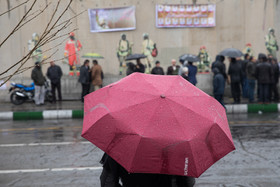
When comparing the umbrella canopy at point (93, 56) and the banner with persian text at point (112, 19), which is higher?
the banner with persian text at point (112, 19)

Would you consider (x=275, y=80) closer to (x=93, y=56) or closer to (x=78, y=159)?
(x=93, y=56)

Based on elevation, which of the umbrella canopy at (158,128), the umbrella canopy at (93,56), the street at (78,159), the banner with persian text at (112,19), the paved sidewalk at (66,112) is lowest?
the paved sidewalk at (66,112)

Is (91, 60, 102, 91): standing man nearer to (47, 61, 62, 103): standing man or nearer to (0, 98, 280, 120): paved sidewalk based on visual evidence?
(47, 61, 62, 103): standing man

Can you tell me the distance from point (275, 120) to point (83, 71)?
7878 mm

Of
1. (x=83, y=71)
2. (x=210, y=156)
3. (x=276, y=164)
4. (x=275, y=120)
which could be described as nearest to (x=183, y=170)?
(x=210, y=156)

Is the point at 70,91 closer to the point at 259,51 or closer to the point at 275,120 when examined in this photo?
the point at 259,51

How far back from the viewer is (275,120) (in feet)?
42.8

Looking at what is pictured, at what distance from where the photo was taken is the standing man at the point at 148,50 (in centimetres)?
1948

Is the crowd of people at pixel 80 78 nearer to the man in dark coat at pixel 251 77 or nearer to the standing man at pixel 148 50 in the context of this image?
the standing man at pixel 148 50

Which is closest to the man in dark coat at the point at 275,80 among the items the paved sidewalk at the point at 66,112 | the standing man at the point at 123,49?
the paved sidewalk at the point at 66,112

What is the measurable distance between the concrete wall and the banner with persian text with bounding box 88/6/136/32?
0.64ft

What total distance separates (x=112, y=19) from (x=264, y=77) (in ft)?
22.1

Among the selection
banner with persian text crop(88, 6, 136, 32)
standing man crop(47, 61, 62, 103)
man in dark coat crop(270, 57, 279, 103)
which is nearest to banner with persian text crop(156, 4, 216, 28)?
banner with persian text crop(88, 6, 136, 32)

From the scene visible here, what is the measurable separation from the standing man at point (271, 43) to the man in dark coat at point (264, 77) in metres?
3.62
